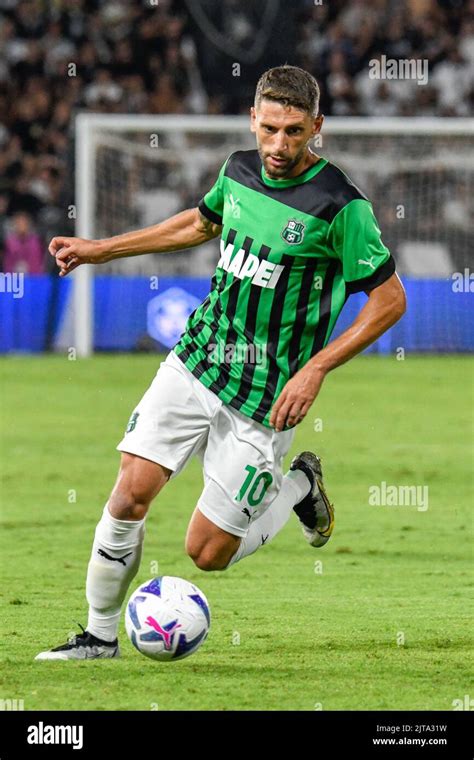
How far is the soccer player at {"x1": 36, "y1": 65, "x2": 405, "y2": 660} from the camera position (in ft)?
18.7

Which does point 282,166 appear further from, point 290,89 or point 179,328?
point 179,328

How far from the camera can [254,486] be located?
20.0 feet

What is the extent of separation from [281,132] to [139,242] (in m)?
0.95

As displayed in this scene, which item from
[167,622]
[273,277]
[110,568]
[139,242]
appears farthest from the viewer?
[139,242]

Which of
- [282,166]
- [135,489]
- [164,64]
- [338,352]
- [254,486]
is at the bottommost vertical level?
[254,486]

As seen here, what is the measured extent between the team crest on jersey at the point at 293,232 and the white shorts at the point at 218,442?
70cm

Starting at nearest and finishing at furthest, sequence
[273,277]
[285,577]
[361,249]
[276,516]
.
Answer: [361,249] < [273,277] < [276,516] < [285,577]

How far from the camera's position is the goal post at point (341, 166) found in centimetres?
2012
